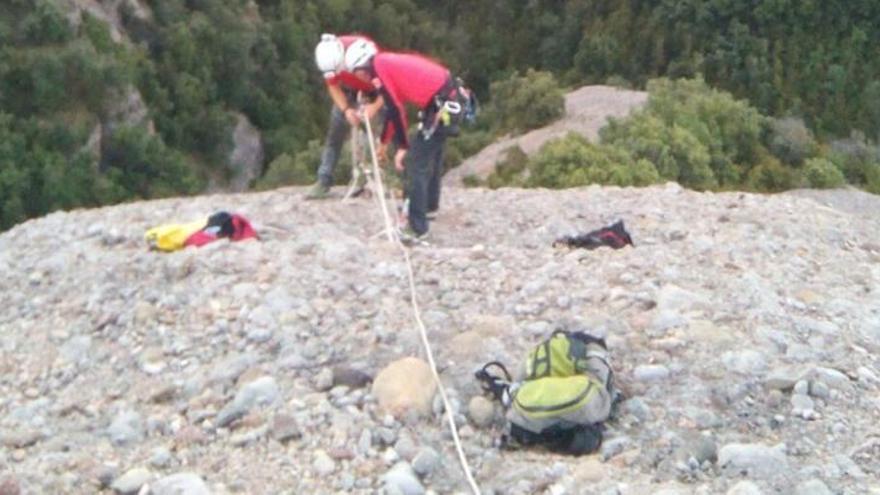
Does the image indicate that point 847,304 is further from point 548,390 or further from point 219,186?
point 219,186

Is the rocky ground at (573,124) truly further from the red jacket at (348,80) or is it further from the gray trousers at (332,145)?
the red jacket at (348,80)

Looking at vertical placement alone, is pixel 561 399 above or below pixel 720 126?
above

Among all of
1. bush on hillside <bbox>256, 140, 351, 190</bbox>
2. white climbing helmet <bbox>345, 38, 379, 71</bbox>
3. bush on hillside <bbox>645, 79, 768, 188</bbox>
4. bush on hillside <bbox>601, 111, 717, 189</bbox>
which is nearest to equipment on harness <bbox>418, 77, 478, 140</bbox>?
white climbing helmet <bbox>345, 38, 379, 71</bbox>

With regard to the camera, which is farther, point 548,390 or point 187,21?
point 187,21

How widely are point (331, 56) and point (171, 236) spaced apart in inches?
73.2

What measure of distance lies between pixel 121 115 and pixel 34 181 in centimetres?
403

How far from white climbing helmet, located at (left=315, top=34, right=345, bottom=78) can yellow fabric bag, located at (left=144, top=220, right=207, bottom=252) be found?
4.96 feet

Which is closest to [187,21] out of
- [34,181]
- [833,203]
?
[34,181]

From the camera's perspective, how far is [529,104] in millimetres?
38031

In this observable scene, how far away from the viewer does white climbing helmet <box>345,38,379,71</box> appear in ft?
37.3

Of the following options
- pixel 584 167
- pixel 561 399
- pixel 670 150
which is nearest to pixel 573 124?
pixel 670 150

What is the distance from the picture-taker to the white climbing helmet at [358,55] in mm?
11359

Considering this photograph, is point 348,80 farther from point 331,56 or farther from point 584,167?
point 584,167

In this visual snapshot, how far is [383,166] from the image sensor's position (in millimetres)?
12945
